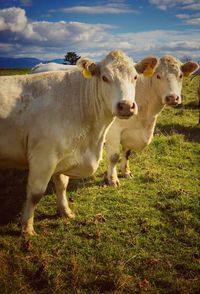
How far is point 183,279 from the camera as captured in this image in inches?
186

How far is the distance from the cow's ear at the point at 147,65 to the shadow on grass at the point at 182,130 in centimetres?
653

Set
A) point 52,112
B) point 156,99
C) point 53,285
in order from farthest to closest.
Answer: point 156,99
point 52,112
point 53,285

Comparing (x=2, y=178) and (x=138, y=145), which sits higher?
(x=138, y=145)

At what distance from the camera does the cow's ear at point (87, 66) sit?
17.6ft

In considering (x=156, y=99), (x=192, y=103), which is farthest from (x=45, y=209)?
(x=192, y=103)

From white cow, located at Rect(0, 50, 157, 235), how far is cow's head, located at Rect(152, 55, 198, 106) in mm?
1477

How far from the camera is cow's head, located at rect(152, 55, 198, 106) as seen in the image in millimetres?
7281

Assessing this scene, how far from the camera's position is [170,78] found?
7.45m

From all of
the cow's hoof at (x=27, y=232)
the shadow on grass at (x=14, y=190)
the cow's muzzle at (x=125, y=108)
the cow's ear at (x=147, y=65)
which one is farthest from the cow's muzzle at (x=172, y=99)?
the cow's hoof at (x=27, y=232)

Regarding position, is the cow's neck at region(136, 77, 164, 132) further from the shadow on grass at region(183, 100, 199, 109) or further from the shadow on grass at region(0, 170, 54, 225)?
the shadow on grass at region(183, 100, 199, 109)

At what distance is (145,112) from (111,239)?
340cm

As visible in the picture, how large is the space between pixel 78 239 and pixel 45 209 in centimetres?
134

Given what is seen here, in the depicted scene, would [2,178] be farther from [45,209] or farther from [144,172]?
[144,172]

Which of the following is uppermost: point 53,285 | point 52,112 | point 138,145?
point 52,112
